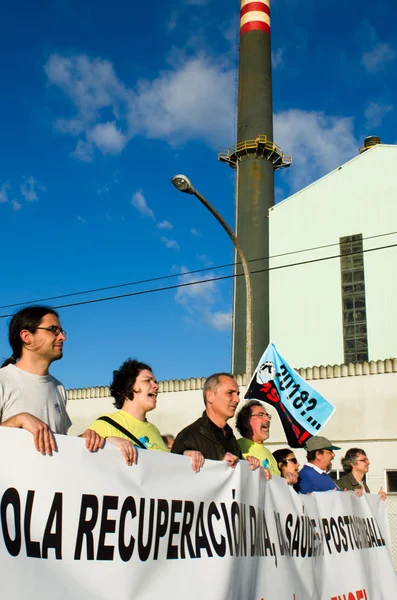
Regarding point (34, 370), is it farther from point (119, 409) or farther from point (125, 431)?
point (119, 409)

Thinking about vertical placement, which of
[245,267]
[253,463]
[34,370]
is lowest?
[253,463]

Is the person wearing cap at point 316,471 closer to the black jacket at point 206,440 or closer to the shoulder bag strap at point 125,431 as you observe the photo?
the black jacket at point 206,440

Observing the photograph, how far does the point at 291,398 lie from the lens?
30.6 ft

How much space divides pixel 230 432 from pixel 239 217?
90.9ft

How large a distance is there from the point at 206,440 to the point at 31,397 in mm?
1539

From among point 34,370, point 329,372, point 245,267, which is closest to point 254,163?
point 329,372

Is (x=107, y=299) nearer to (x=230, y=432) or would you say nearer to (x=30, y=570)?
(x=230, y=432)

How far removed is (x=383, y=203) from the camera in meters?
26.5

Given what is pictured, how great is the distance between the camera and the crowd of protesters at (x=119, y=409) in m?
3.47

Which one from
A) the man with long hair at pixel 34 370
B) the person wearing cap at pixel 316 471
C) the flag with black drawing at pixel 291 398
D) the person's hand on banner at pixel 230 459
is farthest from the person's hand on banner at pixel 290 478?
the flag with black drawing at pixel 291 398

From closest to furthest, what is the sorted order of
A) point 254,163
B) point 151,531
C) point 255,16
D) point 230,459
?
point 151,531
point 230,459
point 254,163
point 255,16

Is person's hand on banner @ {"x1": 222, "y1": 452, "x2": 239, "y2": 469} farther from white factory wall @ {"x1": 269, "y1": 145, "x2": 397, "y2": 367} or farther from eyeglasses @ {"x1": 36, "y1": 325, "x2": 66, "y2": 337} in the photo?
white factory wall @ {"x1": 269, "y1": 145, "x2": 397, "y2": 367}

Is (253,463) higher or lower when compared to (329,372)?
lower

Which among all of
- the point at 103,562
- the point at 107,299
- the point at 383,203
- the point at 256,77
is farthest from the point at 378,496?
the point at 256,77
